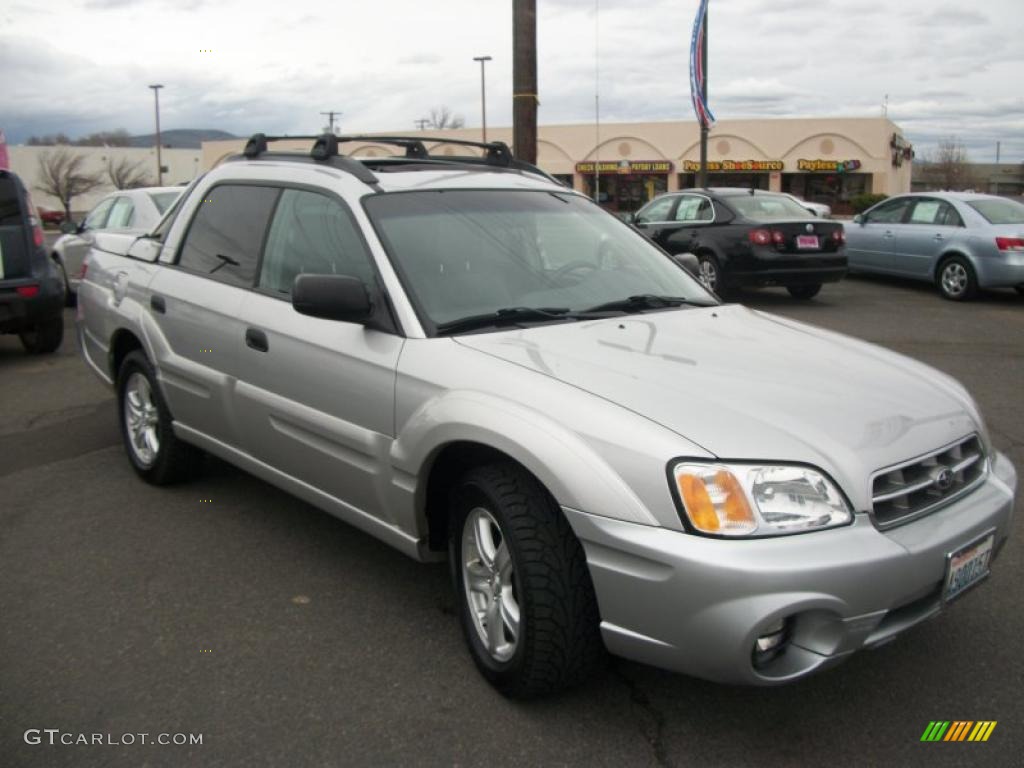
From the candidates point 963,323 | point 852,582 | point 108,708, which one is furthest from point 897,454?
point 963,323

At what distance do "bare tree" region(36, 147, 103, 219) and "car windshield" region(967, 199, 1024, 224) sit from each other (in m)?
60.9

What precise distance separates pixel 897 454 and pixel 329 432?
6.54 ft

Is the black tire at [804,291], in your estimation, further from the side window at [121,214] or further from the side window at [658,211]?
the side window at [121,214]

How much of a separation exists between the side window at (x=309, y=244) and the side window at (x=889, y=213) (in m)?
11.9

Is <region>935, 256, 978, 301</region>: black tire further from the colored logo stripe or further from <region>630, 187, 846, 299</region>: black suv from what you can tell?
the colored logo stripe

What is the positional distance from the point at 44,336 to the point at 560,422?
8166 millimetres

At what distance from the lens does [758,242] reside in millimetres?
11805

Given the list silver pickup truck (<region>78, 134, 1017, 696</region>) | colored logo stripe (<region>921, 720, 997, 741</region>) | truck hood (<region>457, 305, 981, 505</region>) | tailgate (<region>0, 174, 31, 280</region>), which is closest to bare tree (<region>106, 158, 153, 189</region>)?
tailgate (<region>0, 174, 31, 280</region>)

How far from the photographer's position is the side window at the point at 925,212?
1321 centimetres

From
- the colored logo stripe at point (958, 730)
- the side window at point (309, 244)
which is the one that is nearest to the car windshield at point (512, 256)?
the side window at point (309, 244)

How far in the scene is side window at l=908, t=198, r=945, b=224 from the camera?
13.2m

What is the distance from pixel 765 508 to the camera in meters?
2.53

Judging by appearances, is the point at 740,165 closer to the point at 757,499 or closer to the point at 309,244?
the point at 309,244

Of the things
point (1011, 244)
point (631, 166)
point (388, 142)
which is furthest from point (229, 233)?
point (631, 166)
